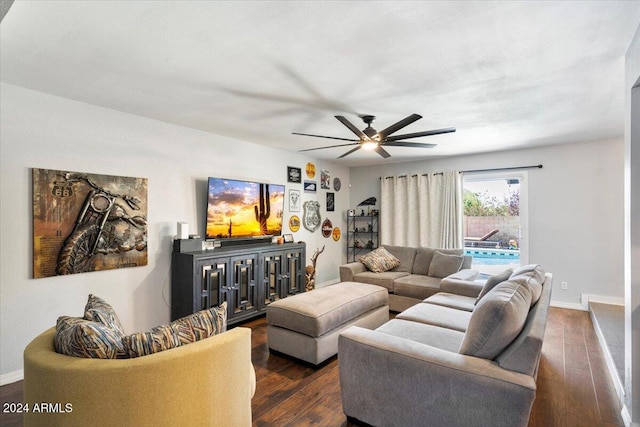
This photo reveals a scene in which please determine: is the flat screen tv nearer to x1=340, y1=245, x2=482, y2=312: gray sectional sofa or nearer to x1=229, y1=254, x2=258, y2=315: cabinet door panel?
x1=229, y1=254, x2=258, y2=315: cabinet door panel

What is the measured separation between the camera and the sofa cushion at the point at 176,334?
1.43 meters

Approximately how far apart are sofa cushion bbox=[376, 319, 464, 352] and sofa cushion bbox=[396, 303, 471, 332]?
92 mm

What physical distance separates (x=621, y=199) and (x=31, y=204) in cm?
695

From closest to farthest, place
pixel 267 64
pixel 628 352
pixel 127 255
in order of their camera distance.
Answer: pixel 628 352 < pixel 267 64 < pixel 127 255

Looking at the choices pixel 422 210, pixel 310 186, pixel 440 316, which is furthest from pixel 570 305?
pixel 310 186

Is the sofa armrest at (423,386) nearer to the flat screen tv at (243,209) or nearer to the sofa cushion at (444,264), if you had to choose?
the flat screen tv at (243,209)

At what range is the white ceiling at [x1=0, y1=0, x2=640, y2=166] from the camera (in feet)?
5.41

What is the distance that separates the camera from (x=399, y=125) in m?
2.73

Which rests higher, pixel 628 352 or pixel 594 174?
pixel 594 174

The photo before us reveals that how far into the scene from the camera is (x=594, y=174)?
444 cm

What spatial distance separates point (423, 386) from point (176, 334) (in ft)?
4.47

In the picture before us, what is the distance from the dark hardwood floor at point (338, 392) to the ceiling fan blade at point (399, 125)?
7.39ft

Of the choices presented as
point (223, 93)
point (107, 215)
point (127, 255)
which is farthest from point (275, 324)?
point (223, 93)

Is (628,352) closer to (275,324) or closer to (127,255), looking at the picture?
(275,324)
